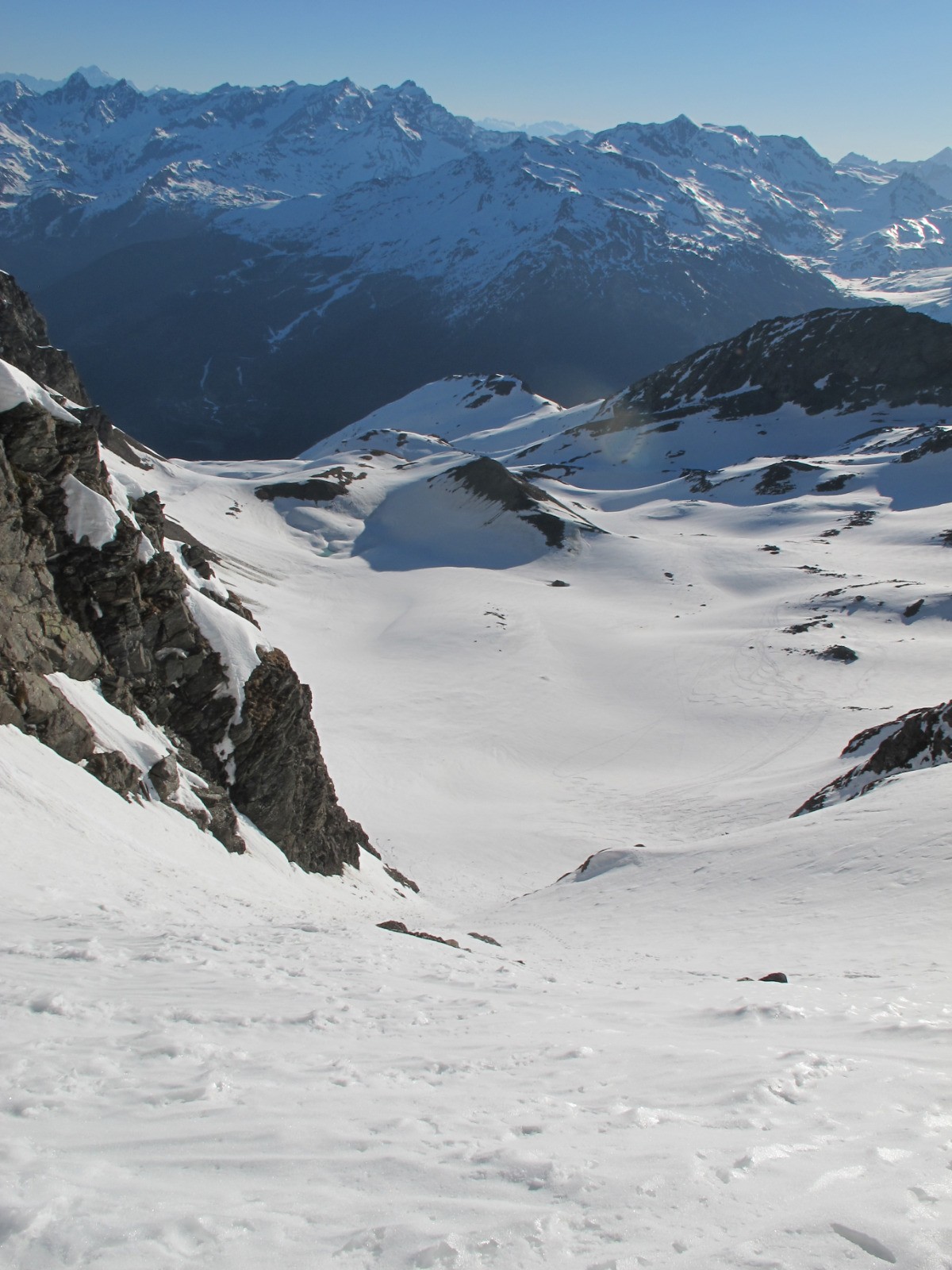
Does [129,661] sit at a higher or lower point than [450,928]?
higher

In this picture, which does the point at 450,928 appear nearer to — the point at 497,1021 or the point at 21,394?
the point at 497,1021

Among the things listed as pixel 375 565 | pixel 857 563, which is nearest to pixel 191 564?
pixel 375 565

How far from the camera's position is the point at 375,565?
2980 inches

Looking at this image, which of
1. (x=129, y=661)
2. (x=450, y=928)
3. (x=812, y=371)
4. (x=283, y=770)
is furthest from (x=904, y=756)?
(x=812, y=371)

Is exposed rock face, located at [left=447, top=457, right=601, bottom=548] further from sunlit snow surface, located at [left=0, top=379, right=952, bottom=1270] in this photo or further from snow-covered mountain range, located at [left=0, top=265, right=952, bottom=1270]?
sunlit snow surface, located at [left=0, top=379, right=952, bottom=1270]

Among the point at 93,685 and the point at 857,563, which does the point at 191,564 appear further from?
the point at 857,563

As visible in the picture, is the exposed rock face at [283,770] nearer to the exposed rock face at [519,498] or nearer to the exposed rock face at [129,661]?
the exposed rock face at [129,661]

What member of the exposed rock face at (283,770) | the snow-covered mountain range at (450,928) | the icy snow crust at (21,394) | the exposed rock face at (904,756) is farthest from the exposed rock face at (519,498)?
the icy snow crust at (21,394)

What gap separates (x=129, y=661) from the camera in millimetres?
18094

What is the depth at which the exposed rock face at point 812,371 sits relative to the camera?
129m

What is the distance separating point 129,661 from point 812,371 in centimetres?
14083

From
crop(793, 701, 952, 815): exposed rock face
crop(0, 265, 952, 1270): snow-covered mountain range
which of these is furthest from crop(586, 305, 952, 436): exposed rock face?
crop(793, 701, 952, 815): exposed rock face

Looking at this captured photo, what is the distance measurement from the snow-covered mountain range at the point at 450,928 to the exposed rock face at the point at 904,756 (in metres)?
0.27

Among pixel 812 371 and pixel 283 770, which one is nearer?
pixel 283 770
